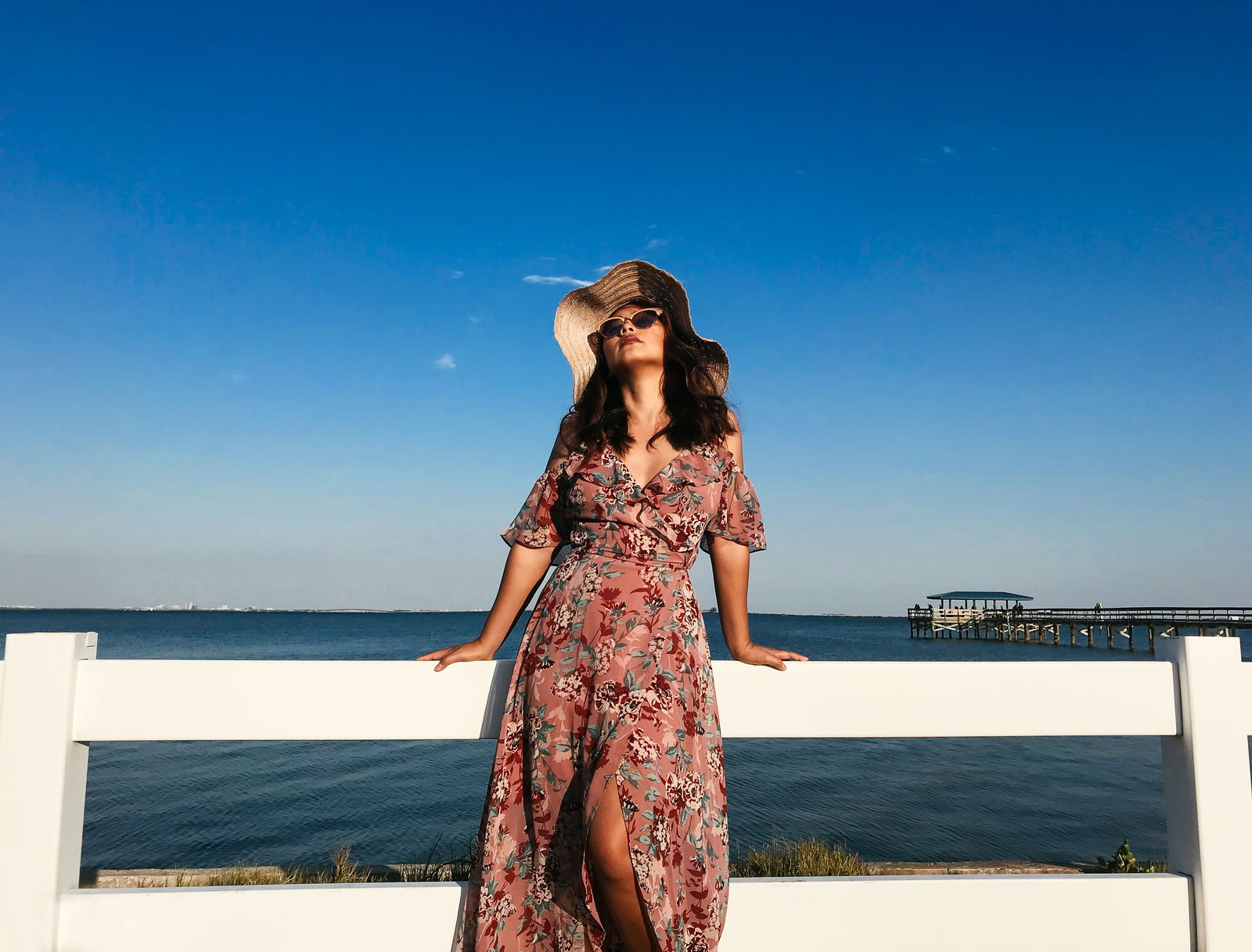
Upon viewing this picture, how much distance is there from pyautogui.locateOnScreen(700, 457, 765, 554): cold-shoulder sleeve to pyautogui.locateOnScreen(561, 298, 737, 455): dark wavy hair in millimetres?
151

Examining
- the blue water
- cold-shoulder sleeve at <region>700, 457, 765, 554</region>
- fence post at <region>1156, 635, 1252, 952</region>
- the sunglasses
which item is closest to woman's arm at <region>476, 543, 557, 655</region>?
cold-shoulder sleeve at <region>700, 457, 765, 554</region>

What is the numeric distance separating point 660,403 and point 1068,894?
1896 mm

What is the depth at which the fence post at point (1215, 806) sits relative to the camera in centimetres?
213

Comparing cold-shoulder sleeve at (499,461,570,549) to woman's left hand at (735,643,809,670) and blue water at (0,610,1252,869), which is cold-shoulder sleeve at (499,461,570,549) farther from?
blue water at (0,610,1252,869)

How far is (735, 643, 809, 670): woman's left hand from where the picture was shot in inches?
85.1

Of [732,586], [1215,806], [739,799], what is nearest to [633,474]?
[732,586]

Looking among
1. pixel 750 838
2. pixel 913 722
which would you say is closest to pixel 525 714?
pixel 913 722

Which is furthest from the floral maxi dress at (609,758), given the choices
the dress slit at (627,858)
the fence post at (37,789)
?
the fence post at (37,789)

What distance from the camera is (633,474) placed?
237 cm

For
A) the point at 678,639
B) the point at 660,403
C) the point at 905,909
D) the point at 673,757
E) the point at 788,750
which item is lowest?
the point at 788,750

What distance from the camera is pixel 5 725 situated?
1.97 metres

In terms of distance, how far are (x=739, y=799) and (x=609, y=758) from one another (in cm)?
1348

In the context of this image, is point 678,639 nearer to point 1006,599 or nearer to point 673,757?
point 673,757

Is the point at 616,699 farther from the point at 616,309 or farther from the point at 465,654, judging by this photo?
the point at 616,309
